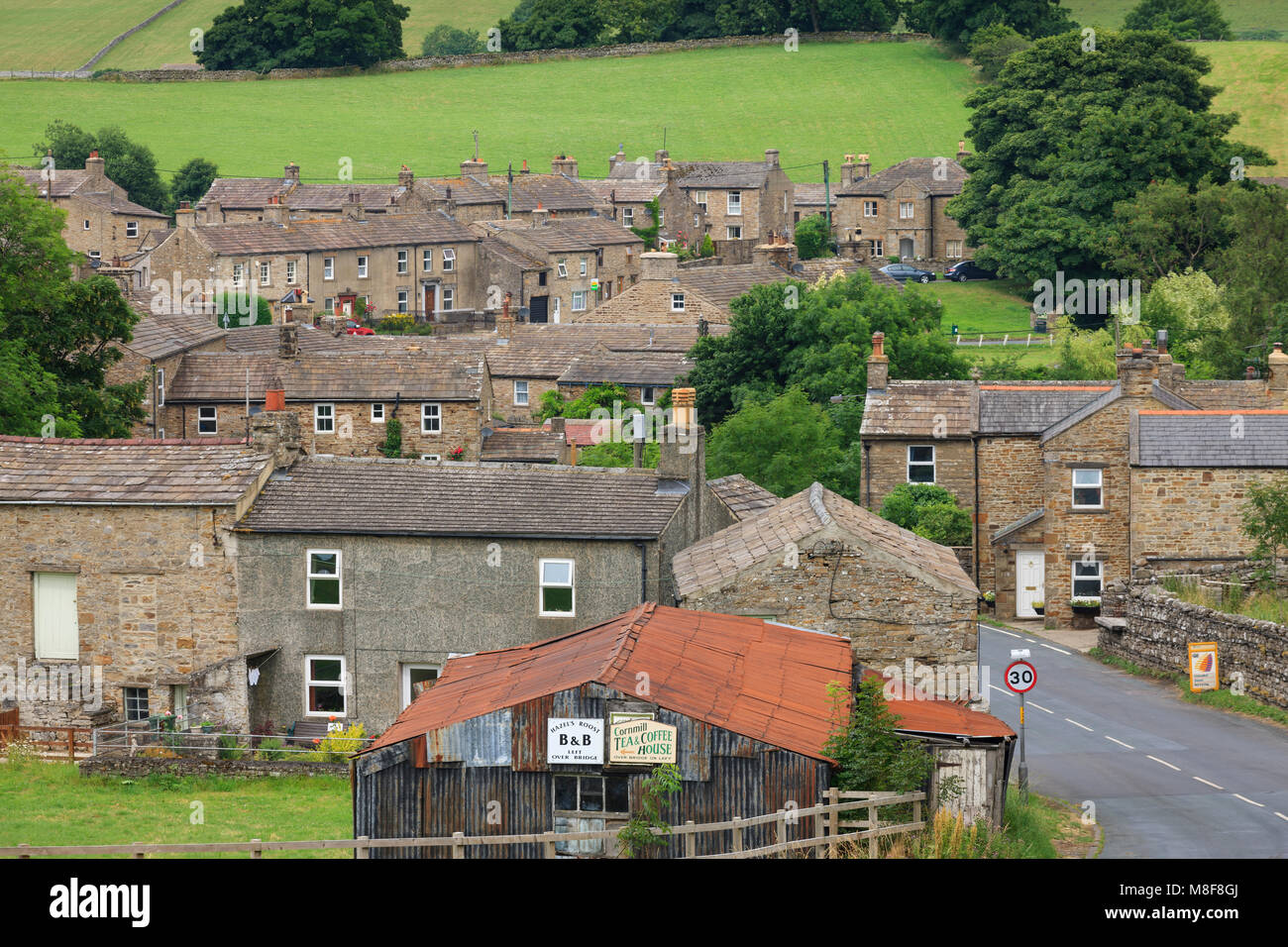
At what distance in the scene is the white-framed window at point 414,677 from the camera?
32938 mm

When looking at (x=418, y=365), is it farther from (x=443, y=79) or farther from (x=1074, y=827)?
(x=443, y=79)

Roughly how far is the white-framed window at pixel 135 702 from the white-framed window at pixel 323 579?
3.57 m

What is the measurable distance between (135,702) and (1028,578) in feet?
75.9

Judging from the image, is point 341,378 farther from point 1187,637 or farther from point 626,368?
point 1187,637

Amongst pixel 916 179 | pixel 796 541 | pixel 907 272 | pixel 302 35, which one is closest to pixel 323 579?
pixel 796 541

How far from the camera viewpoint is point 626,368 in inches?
2726

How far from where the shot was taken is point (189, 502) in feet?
107

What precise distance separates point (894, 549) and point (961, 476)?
21196 millimetres

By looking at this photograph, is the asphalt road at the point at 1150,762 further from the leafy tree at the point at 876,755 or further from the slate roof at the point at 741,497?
the slate roof at the point at 741,497

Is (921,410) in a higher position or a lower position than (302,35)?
lower

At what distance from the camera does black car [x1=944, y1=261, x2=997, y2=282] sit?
106350 mm

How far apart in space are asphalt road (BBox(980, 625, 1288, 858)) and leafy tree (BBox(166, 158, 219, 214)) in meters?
104

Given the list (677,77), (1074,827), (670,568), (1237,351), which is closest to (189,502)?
(670,568)

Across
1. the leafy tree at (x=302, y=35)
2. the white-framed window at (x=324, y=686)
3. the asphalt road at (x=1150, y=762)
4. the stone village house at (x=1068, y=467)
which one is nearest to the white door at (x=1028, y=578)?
the stone village house at (x=1068, y=467)
